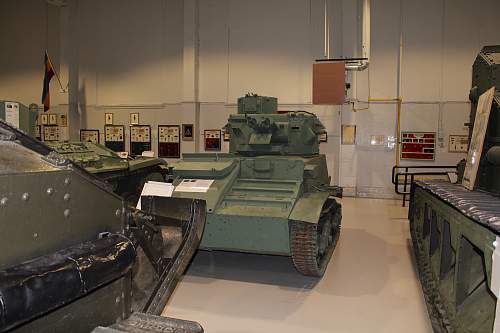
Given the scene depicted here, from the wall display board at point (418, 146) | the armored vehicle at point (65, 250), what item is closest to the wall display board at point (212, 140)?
the wall display board at point (418, 146)

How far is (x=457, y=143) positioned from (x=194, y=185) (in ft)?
28.8

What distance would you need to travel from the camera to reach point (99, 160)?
7848 mm

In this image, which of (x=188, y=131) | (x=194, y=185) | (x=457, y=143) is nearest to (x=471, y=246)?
(x=194, y=185)

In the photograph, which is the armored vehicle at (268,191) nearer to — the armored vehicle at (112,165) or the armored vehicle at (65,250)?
the armored vehicle at (112,165)

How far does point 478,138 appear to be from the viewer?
4199mm

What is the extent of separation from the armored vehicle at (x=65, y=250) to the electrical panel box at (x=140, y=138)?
471 inches

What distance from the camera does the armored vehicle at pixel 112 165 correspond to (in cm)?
745

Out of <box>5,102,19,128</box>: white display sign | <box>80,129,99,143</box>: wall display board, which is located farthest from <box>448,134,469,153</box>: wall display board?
<box>80,129,99,143</box>: wall display board

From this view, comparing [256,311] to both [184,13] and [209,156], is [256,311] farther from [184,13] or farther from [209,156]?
[184,13]

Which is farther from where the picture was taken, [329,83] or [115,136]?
[115,136]

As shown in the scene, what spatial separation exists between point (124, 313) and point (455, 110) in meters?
11.5

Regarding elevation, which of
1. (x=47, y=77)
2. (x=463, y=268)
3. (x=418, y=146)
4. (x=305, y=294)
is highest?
(x=47, y=77)

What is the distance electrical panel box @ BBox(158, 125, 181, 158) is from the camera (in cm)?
1378

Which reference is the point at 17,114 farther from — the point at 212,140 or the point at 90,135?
the point at 90,135
